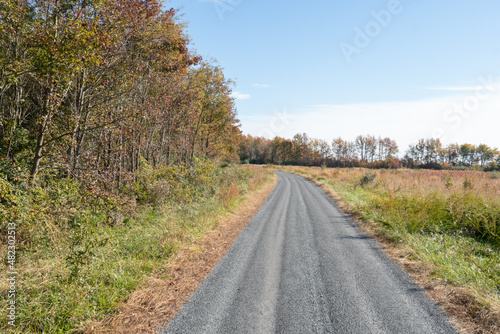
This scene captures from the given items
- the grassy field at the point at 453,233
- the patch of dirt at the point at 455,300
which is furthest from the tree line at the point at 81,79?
the grassy field at the point at 453,233

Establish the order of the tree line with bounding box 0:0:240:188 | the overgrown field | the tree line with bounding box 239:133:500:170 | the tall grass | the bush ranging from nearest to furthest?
1. the overgrown field
2. the tree line with bounding box 0:0:240:188
3. the tall grass
4. the bush
5. the tree line with bounding box 239:133:500:170

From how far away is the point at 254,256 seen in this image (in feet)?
22.5

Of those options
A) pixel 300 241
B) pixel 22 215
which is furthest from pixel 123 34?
pixel 300 241

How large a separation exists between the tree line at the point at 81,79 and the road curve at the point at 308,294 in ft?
15.1

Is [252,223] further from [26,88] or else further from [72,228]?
[26,88]

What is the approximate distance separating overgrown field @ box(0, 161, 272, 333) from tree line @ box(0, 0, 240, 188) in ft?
2.81

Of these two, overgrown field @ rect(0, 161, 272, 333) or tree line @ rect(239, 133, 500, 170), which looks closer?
overgrown field @ rect(0, 161, 272, 333)

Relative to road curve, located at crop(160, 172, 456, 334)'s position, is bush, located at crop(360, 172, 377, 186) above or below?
above

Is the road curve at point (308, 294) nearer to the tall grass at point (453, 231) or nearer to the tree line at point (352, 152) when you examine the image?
the tall grass at point (453, 231)

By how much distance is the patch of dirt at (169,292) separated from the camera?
3.73 m

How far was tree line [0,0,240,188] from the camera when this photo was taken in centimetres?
498

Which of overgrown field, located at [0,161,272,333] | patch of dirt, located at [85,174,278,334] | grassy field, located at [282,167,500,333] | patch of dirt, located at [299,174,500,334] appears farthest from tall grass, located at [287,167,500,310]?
overgrown field, located at [0,161,272,333]

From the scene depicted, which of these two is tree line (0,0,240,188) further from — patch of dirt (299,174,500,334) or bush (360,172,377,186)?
bush (360,172,377,186)

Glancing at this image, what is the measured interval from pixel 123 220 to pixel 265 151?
326 feet
